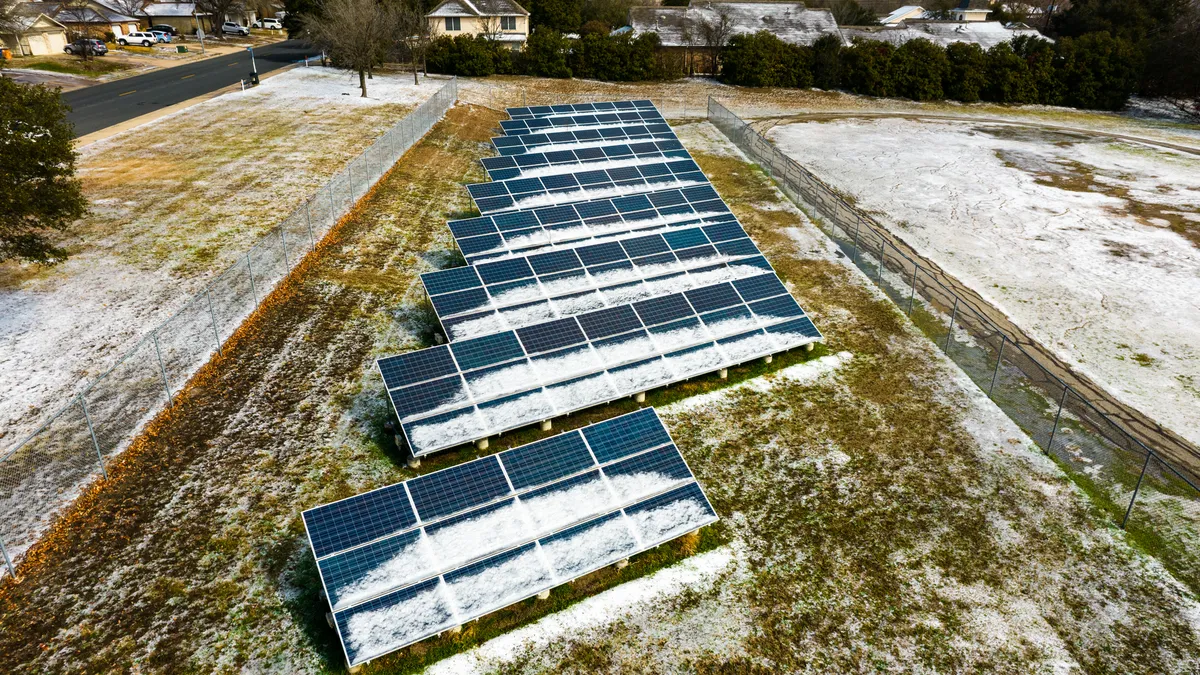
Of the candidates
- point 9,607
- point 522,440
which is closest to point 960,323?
point 522,440

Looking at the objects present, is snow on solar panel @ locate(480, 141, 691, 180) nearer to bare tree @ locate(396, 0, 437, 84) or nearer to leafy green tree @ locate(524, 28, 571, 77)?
bare tree @ locate(396, 0, 437, 84)

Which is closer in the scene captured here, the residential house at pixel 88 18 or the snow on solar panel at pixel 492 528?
the snow on solar panel at pixel 492 528

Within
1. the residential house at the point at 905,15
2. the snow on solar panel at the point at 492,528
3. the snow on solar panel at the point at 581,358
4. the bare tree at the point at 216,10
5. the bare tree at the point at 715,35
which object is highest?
the residential house at the point at 905,15

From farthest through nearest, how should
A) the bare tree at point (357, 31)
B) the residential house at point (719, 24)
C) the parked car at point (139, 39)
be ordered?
the parked car at point (139, 39) → the residential house at point (719, 24) → the bare tree at point (357, 31)

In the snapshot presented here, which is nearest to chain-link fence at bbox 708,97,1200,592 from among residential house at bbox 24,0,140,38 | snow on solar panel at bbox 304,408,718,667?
snow on solar panel at bbox 304,408,718,667

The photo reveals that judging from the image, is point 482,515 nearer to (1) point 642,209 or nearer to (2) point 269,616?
(2) point 269,616

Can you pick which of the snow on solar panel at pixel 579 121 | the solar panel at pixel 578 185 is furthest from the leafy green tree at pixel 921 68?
the solar panel at pixel 578 185

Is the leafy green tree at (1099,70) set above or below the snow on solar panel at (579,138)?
above

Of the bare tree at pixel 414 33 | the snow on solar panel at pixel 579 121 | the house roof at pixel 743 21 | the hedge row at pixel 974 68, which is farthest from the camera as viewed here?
the house roof at pixel 743 21

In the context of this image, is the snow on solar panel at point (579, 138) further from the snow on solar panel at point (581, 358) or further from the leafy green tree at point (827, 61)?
the leafy green tree at point (827, 61)
